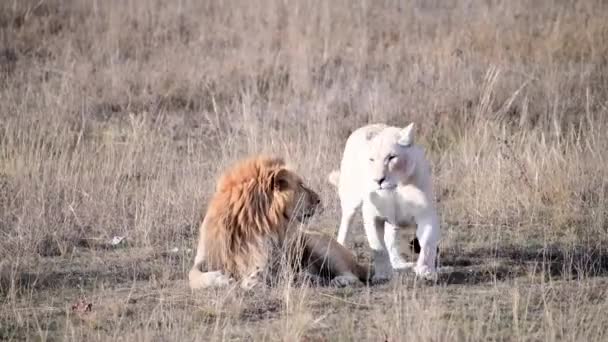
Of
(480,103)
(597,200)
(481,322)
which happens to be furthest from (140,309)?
(480,103)

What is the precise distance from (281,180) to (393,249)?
928 millimetres

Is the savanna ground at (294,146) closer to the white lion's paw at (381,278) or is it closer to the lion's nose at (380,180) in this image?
the white lion's paw at (381,278)

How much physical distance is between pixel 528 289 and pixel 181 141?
17.5 feet

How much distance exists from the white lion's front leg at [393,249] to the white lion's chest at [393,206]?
287mm

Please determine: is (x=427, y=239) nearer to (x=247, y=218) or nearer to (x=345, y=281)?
(x=345, y=281)

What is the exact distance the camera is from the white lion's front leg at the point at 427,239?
5.79 metres

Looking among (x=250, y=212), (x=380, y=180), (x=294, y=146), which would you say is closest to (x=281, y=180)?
(x=250, y=212)

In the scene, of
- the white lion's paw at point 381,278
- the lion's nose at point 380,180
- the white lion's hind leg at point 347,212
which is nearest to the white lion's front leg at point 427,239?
the white lion's paw at point 381,278

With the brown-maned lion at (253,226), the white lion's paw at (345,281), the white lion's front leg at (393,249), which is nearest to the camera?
the brown-maned lion at (253,226)

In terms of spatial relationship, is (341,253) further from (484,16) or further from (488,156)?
(484,16)

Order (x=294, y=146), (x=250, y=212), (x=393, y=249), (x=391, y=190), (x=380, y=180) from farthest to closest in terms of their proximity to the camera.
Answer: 1. (x=294, y=146)
2. (x=393, y=249)
3. (x=250, y=212)
4. (x=391, y=190)
5. (x=380, y=180)

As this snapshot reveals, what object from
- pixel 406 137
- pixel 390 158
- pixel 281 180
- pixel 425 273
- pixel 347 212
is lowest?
pixel 425 273

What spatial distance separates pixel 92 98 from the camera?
37.0ft

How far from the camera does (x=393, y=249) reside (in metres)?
6.37
